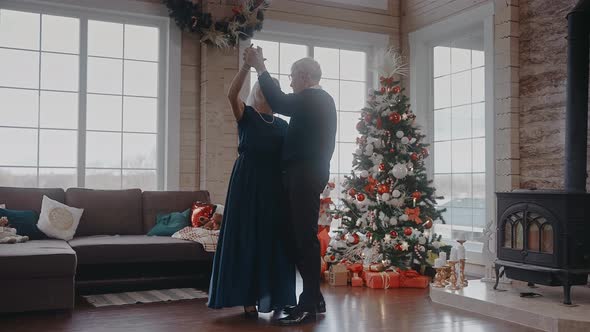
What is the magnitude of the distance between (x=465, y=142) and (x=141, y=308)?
3.72m

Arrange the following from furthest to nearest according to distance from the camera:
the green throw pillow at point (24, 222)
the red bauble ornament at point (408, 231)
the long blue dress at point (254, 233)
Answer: the red bauble ornament at point (408, 231) → the green throw pillow at point (24, 222) → the long blue dress at point (254, 233)

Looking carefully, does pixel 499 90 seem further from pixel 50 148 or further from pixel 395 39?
pixel 50 148

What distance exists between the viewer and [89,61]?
5969 millimetres

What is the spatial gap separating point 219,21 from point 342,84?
1.70 m

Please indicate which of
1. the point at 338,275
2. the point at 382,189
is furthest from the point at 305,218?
the point at 382,189

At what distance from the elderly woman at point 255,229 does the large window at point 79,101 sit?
2594 millimetres

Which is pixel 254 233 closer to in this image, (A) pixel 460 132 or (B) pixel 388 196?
(B) pixel 388 196

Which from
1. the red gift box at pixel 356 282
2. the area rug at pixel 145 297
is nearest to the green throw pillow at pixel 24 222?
the area rug at pixel 145 297

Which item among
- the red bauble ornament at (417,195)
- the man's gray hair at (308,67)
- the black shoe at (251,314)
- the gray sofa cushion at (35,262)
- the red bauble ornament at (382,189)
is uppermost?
the man's gray hair at (308,67)

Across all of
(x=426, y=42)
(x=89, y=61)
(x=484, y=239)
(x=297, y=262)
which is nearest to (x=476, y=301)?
(x=484, y=239)

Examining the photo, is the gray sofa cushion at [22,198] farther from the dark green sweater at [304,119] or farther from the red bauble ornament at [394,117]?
the red bauble ornament at [394,117]

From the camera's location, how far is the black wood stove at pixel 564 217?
4086 mm

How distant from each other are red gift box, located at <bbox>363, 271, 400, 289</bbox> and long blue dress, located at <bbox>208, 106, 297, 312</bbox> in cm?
156

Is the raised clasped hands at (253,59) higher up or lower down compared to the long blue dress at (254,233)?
higher up
